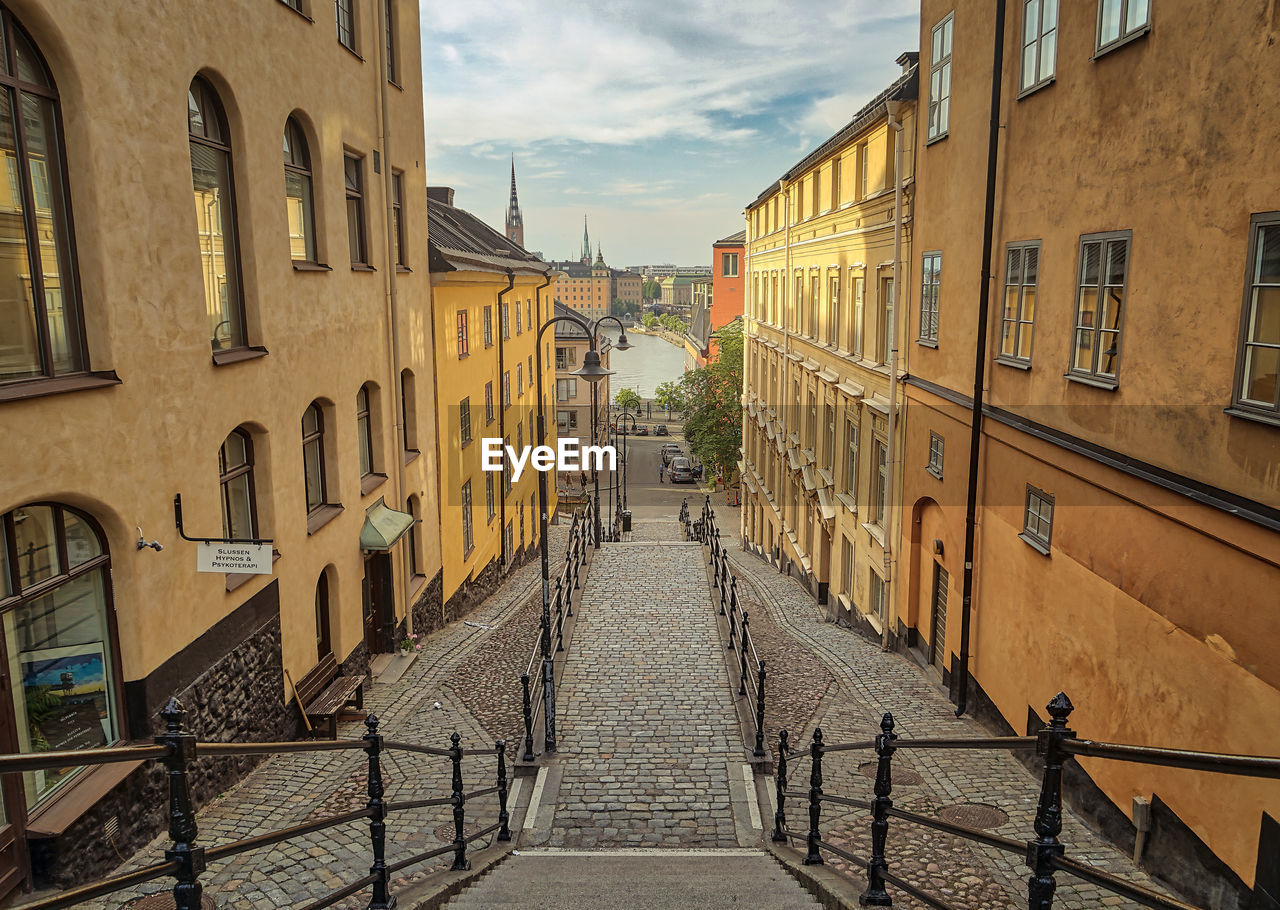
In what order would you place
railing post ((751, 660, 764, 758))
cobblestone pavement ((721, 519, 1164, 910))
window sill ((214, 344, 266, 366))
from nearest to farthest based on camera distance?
cobblestone pavement ((721, 519, 1164, 910))
window sill ((214, 344, 266, 366))
railing post ((751, 660, 764, 758))

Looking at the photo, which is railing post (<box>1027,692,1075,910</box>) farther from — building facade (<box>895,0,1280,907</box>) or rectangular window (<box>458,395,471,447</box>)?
rectangular window (<box>458,395,471,447</box>)

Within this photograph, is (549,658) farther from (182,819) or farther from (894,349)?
(894,349)

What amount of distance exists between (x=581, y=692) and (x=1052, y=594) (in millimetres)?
5927

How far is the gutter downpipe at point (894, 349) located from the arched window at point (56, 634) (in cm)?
1144

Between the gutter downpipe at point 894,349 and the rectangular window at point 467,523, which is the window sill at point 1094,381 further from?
the rectangular window at point 467,523

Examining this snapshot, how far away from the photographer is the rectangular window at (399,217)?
14.4 meters

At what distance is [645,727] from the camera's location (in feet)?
33.8

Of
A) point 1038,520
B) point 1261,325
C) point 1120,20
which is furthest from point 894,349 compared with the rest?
point 1261,325

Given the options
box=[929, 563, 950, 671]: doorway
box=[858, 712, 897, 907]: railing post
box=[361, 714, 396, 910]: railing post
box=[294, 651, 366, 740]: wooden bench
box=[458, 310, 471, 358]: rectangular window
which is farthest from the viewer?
box=[458, 310, 471, 358]: rectangular window

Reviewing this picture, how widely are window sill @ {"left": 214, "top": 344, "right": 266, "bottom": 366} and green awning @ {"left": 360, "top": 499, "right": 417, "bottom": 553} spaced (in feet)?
12.6

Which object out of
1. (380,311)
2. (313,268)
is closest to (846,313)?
(380,311)

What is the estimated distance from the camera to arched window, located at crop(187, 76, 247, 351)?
809cm

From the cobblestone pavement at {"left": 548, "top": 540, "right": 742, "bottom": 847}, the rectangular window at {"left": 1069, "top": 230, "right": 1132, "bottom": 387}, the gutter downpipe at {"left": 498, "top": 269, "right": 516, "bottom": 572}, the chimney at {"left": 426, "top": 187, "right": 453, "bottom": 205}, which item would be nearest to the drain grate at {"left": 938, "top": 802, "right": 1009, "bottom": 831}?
the cobblestone pavement at {"left": 548, "top": 540, "right": 742, "bottom": 847}

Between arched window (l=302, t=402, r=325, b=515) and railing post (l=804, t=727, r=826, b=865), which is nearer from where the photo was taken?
railing post (l=804, t=727, r=826, b=865)
